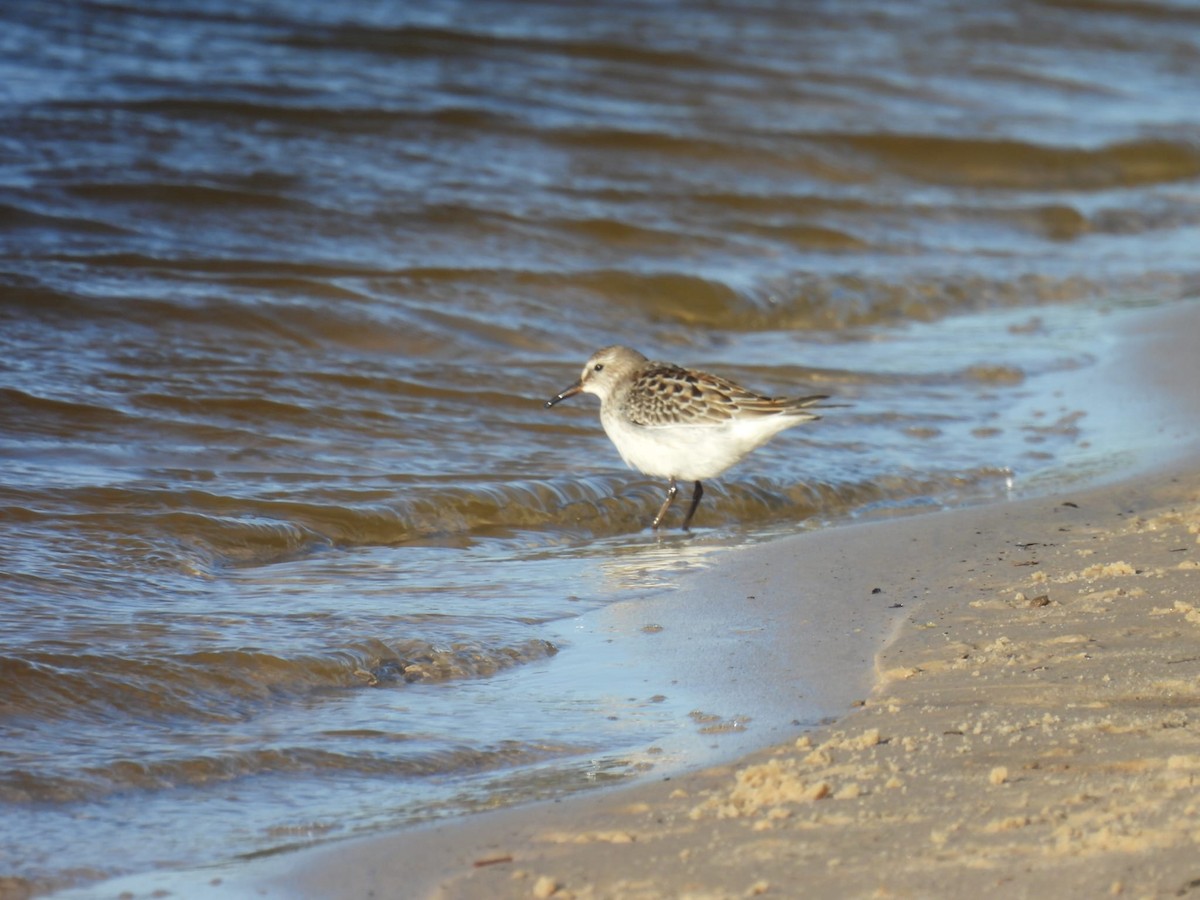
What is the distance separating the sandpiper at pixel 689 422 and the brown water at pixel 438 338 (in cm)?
27

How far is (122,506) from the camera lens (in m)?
6.00

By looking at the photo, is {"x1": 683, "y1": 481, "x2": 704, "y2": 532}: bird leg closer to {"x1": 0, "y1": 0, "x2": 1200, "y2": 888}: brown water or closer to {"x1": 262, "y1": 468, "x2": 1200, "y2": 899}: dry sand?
{"x1": 0, "y1": 0, "x2": 1200, "y2": 888}: brown water

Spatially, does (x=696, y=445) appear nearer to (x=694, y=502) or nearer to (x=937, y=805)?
(x=694, y=502)

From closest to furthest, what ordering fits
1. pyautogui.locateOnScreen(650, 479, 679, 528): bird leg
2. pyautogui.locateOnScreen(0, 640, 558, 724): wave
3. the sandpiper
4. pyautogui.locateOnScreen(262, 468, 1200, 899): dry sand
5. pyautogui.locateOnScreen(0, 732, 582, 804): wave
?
pyautogui.locateOnScreen(262, 468, 1200, 899): dry sand, pyautogui.locateOnScreen(0, 732, 582, 804): wave, pyautogui.locateOnScreen(0, 640, 558, 724): wave, the sandpiper, pyautogui.locateOnScreen(650, 479, 679, 528): bird leg

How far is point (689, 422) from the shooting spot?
21.1ft

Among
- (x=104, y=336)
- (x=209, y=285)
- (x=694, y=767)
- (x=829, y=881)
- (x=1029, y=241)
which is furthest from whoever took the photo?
(x=1029, y=241)

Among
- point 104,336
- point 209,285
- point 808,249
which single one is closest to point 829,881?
point 104,336

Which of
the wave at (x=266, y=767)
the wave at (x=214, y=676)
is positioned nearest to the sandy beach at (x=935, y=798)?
the wave at (x=266, y=767)

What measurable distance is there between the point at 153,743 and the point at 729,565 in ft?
7.19

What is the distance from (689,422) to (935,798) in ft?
10.8

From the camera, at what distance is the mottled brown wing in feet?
20.7

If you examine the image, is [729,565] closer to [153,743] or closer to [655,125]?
[153,743]

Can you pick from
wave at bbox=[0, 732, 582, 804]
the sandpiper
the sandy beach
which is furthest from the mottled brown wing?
wave at bbox=[0, 732, 582, 804]

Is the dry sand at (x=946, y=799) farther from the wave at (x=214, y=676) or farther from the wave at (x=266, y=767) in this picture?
the wave at (x=214, y=676)
